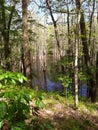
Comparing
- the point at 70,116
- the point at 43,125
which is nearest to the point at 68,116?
the point at 70,116

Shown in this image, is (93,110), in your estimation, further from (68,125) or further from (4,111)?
(4,111)

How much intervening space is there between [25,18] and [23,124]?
864 centimetres

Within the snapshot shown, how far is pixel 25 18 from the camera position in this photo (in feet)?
33.5

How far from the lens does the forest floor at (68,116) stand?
7.20 meters

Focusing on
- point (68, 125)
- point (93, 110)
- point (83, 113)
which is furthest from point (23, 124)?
point (93, 110)

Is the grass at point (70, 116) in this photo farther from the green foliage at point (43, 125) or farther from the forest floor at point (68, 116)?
the green foliage at point (43, 125)

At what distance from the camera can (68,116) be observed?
7.85m

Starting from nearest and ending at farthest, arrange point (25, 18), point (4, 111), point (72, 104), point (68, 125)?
1. point (4, 111)
2. point (68, 125)
3. point (72, 104)
4. point (25, 18)

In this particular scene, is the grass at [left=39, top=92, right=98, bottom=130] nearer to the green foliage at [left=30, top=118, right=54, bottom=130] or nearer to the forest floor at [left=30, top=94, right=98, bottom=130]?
the forest floor at [left=30, top=94, right=98, bottom=130]

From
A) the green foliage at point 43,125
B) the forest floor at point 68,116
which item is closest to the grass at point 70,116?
the forest floor at point 68,116

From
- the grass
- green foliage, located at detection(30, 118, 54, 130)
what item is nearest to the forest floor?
the grass

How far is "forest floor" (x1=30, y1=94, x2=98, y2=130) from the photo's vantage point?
23.6 feet

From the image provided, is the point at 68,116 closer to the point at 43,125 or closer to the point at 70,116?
the point at 70,116

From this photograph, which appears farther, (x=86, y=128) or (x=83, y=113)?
(x=83, y=113)
